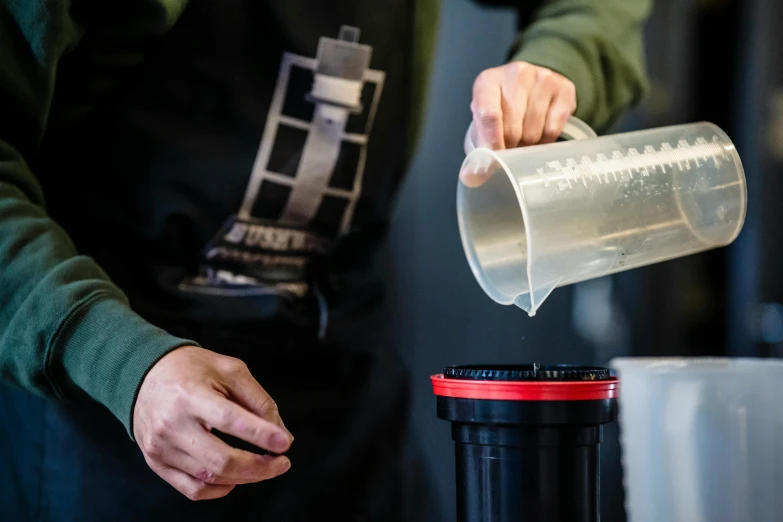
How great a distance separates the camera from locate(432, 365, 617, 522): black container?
0.50m

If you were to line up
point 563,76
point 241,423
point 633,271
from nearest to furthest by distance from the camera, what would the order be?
point 241,423 < point 563,76 < point 633,271

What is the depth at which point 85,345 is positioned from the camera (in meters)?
0.53

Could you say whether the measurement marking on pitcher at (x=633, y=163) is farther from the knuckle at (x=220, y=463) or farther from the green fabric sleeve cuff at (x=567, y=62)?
the knuckle at (x=220, y=463)

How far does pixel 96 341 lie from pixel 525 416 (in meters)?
0.28

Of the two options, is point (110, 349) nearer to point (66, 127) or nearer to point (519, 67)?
point (66, 127)

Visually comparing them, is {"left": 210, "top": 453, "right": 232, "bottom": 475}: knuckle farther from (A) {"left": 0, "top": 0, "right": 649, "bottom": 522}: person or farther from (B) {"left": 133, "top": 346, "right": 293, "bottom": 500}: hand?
(A) {"left": 0, "top": 0, "right": 649, "bottom": 522}: person

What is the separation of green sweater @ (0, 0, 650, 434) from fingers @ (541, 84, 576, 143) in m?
0.02

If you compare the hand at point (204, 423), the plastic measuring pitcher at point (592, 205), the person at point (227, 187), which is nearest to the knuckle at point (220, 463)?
the hand at point (204, 423)

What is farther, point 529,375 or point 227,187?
point 227,187

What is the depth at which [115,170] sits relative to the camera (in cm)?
71

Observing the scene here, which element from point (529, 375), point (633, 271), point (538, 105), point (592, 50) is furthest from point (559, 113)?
point (633, 271)

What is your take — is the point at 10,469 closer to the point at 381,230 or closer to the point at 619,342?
the point at 381,230

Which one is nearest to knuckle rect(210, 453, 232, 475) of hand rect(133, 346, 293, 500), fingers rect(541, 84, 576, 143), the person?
hand rect(133, 346, 293, 500)

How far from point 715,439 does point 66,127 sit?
0.62 meters
